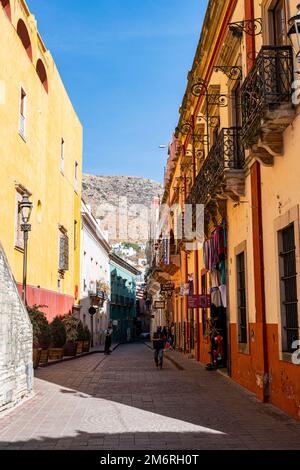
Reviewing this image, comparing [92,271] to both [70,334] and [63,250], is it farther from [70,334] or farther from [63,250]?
[70,334]

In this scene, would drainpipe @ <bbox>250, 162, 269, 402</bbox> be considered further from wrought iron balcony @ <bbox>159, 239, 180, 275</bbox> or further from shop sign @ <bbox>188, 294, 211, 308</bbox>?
wrought iron balcony @ <bbox>159, 239, 180, 275</bbox>

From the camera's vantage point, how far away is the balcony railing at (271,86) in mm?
8469

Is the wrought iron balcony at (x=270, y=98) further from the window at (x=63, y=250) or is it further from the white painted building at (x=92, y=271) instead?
the white painted building at (x=92, y=271)

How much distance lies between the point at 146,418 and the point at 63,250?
18.2 m

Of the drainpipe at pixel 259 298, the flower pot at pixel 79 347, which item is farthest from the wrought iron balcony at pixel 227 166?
the flower pot at pixel 79 347

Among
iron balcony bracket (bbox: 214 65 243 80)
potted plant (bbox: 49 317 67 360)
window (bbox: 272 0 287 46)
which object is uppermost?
iron balcony bracket (bbox: 214 65 243 80)

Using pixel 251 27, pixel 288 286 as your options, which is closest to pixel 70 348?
pixel 288 286

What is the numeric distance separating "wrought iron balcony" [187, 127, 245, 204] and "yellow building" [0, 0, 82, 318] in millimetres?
6910

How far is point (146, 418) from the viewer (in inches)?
340

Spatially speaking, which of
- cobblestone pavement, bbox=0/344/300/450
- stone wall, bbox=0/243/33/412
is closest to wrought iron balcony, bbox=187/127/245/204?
cobblestone pavement, bbox=0/344/300/450

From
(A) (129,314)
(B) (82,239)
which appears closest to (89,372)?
(B) (82,239)

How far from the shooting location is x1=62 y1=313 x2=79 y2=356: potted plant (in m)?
23.5

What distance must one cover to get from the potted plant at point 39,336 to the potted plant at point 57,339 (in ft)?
5.23

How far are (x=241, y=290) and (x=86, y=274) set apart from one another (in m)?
25.0
